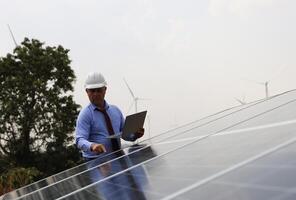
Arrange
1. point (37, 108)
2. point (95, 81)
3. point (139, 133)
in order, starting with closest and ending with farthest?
point (139, 133), point (95, 81), point (37, 108)

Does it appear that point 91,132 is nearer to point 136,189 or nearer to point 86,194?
point 86,194

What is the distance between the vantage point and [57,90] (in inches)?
1409

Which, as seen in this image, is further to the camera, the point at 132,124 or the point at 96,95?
the point at 96,95

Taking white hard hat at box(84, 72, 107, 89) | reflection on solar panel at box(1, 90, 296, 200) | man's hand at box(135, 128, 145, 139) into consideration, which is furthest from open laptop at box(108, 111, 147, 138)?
reflection on solar panel at box(1, 90, 296, 200)

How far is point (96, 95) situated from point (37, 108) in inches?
1211

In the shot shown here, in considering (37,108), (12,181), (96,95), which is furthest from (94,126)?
(37,108)

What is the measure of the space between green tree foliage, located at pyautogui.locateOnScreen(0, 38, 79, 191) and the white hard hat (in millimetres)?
29088

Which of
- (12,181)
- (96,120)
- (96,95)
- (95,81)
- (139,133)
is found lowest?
(12,181)

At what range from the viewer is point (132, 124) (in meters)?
5.19

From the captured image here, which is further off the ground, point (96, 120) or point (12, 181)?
point (96, 120)

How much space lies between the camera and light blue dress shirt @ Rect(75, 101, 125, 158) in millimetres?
5602

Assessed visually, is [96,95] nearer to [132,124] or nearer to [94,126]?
[94,126]

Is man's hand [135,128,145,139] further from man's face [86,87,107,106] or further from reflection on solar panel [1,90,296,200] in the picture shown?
reflection on solar panel [1,90,296,200]

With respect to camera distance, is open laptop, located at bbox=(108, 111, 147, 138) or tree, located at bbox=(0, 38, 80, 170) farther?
tree, located at bbox=(0, 38, 80, 170)
